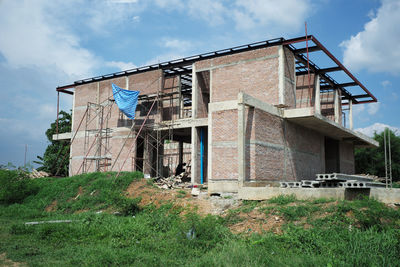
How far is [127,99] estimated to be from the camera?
22391mm

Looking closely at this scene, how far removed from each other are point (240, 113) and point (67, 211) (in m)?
10.1

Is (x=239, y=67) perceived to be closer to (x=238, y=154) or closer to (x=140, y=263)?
(x=238, y=154)

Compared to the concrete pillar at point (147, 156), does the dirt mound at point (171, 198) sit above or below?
below

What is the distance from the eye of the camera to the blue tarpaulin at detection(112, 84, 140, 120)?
22.3 metres

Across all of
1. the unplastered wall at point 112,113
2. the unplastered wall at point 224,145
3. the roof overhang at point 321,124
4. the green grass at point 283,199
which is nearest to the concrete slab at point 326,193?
the green grass at point 283,199

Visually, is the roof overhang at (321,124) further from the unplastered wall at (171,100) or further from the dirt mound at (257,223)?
the unplastered wall at (171,100)

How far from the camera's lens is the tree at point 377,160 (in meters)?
34.8

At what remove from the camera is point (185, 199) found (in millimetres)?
14914

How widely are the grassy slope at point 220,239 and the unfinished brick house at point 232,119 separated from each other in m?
3.49

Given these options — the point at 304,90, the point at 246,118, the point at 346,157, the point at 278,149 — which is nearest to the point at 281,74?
the point at 278,149

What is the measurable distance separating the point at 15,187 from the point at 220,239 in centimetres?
1553

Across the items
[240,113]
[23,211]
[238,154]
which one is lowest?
[23,211]

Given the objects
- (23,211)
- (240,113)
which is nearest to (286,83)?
(240,113)

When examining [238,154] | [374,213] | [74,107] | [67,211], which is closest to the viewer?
[374,213]
